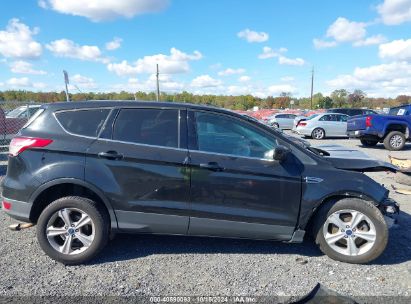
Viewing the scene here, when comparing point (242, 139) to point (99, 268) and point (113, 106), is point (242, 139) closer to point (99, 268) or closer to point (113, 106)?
point (113, 106)

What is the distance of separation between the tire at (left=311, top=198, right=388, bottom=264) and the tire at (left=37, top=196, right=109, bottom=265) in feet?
7.76

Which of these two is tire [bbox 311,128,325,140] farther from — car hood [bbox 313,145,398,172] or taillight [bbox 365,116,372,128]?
car hood [bbox 313,145,398,172]

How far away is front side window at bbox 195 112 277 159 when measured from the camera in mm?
3734

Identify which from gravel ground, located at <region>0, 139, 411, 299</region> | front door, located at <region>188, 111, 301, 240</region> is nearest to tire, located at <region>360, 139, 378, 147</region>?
gravel ground, located at <region>0, 139, 411, 299</region>

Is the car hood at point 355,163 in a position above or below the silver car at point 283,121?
above

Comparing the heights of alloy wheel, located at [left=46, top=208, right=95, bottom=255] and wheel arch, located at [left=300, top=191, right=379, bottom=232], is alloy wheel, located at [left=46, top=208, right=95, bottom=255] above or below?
below

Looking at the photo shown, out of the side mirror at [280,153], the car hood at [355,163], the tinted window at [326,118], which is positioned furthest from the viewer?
the tinted window at [326,118]

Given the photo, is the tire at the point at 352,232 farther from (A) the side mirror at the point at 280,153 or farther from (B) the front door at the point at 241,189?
(A) the side mirror at the point at 280,153

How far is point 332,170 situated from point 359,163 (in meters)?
0.45

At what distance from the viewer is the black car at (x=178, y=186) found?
3643mm

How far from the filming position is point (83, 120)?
12.5ft

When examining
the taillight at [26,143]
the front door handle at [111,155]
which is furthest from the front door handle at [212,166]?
the taillight at [26,143]

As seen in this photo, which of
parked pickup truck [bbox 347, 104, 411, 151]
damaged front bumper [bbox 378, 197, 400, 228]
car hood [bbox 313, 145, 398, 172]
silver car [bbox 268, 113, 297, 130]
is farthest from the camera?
silver car [bbox 268, 113, 297, 130]

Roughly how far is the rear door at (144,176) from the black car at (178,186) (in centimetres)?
1
